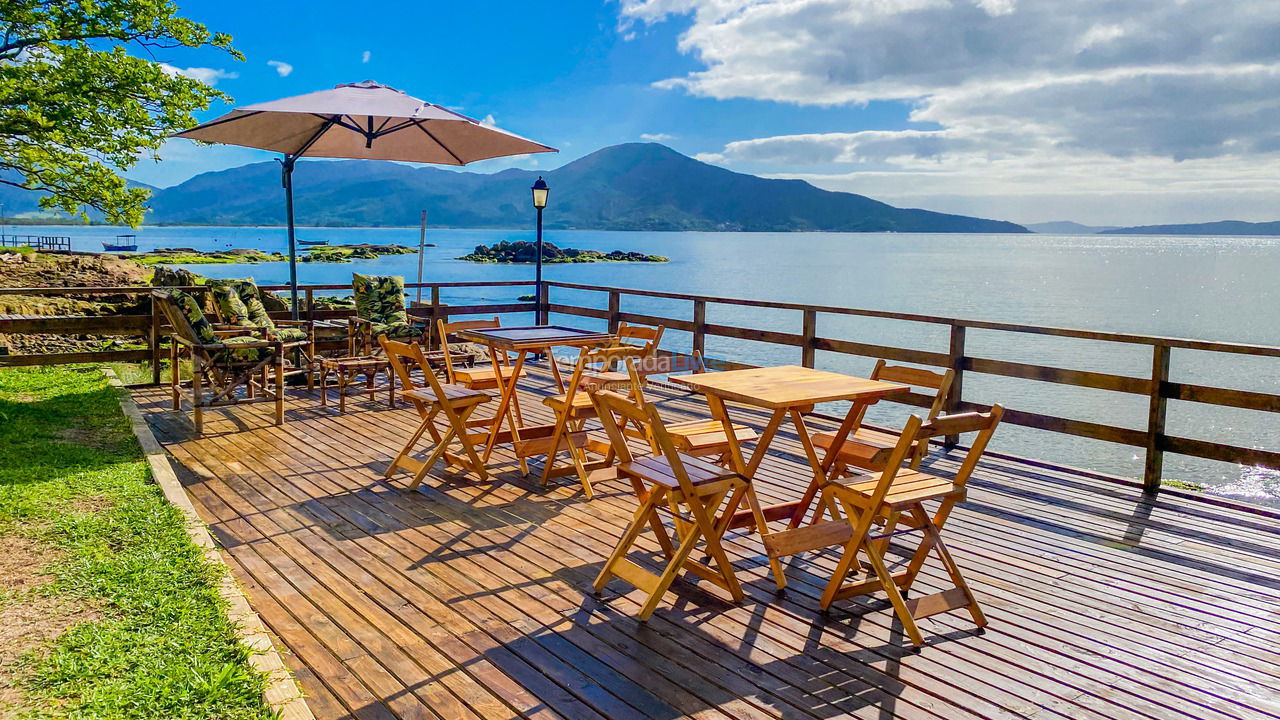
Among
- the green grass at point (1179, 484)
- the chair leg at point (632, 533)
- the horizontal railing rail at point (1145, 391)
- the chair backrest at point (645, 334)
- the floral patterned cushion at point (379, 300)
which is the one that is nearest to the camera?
the chair leg at point (632, 533)

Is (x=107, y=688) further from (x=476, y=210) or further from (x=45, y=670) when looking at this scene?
(x=476, y=210)

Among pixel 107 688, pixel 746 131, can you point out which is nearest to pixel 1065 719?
pixel 107 688

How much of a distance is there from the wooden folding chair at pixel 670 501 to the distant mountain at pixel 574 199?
94378 millimetres

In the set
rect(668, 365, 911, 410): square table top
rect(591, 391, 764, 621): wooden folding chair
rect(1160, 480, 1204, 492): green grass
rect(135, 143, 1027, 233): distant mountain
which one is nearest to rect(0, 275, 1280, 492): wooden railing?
rect(1160, 480, 1204, 492): green grass

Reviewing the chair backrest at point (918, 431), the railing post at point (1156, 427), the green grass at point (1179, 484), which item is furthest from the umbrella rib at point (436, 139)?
the green grass at point (1179, 484)

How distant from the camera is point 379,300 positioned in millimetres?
7938

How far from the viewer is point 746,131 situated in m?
119

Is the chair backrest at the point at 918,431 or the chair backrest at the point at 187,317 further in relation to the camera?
the chair backrest at the point at 187,317

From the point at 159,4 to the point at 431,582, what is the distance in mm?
8303

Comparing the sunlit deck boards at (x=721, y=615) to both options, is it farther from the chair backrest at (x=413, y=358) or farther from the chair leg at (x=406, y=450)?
the chair backrest at (x=413, y=358)

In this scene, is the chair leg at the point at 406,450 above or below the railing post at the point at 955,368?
below

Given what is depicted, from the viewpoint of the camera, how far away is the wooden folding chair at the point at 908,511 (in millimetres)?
2785

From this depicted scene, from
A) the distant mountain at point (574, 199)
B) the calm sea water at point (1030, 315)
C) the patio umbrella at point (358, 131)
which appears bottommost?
the calm sea water at point (1030, 315)

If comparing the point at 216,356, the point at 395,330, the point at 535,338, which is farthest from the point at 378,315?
the point at 535,338
